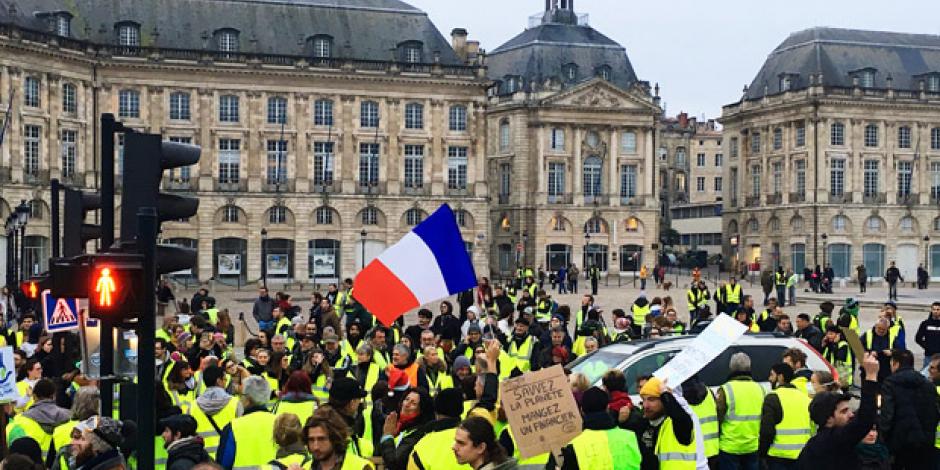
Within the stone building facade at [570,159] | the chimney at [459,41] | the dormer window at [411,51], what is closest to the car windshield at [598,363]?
the dormer window at [411,51]

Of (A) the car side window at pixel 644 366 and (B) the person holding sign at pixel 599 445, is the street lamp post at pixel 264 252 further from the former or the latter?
(B) the person holding sign at pixel 599 445

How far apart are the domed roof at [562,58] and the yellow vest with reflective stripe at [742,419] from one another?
59731 millimetres

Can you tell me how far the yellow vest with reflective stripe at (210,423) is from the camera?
30.8ft

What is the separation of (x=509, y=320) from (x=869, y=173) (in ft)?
176

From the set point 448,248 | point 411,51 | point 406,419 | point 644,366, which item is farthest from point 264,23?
point 406,419

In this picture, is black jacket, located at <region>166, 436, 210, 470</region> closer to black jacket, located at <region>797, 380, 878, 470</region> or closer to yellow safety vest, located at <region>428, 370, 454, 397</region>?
black jacket, located at <region>797, 380, 878, 470</region>

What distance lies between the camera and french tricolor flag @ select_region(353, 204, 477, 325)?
12.7 metres

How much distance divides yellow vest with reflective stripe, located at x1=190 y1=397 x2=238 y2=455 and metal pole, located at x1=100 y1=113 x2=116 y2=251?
1865 mm

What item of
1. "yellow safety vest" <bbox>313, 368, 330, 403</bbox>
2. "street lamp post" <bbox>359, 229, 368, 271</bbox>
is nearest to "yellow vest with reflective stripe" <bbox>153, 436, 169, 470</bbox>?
"yellow safety vest" <bbox>313, 368, 330, 403</bbox>

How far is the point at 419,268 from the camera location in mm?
12836

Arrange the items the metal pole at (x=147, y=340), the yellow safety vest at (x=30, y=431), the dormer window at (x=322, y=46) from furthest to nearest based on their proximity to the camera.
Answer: the dormer window at (x=322, y=46) < the yellow safety vest at (x=30, y=431) < the metal pole at (x=147, y=340)

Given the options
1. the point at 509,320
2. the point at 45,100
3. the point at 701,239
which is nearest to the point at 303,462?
the point at 509,320

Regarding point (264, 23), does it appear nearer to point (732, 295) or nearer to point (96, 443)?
point (732, 295)

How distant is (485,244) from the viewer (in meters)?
62.3
